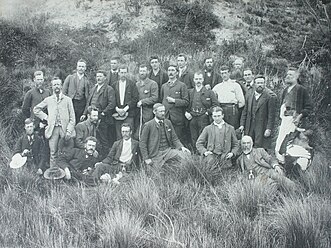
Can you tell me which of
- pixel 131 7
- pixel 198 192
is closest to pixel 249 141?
pixel 198 192

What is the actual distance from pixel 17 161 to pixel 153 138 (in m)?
1.55

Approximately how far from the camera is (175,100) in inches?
222

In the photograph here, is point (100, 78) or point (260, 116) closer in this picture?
point (260, 116)

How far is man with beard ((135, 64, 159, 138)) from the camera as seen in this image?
571 cm

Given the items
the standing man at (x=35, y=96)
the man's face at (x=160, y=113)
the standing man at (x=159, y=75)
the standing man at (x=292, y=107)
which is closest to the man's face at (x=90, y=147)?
the standing man at (x=35, y=96)

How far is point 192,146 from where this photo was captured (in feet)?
18.2

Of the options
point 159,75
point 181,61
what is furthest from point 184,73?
point 159,75

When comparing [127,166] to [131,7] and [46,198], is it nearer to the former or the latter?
[46,198]

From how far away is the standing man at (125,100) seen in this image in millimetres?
5754

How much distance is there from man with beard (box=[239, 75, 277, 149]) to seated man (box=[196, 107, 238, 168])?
0.25 meters

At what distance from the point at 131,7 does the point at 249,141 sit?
2049mm

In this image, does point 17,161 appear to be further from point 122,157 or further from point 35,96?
point 122,157

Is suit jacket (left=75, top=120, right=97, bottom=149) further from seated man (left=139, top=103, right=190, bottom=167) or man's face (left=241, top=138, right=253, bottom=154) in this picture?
man's face (left=241, top=138, right=253, bottom=154)

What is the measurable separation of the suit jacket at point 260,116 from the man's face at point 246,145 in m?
0.11
